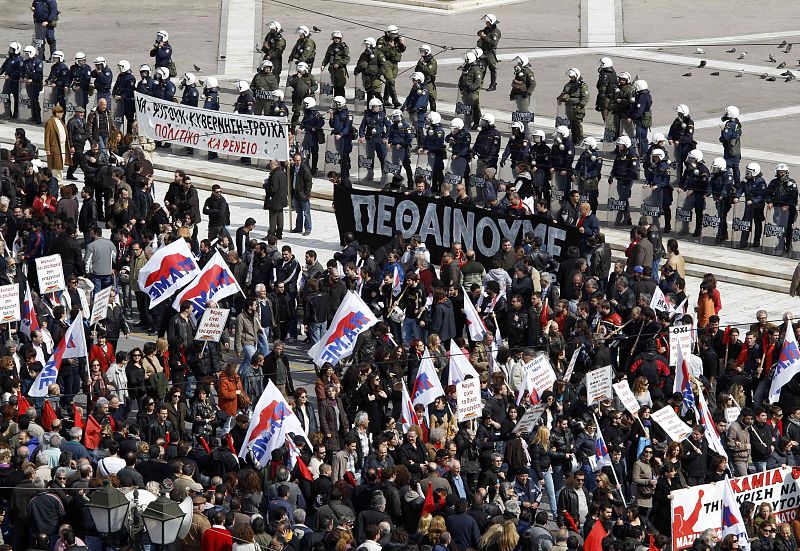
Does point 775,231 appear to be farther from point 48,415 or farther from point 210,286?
point 48,415

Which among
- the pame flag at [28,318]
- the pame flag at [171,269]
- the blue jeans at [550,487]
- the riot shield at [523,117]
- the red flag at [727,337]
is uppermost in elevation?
the riot shield at [523,117]

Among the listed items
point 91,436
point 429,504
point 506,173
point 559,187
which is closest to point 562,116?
point 506,173

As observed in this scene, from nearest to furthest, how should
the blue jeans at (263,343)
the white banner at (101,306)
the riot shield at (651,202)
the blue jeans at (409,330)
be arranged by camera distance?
the white banner at (101,306), the blue jeans at (263,343), the blue jeans at (409,330), the riot shield at (651,202)

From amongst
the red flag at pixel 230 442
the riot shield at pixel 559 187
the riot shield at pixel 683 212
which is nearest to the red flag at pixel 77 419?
the red flag at pixel 230 442

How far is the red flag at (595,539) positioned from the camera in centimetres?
1941

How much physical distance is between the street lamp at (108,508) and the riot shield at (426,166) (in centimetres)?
1692

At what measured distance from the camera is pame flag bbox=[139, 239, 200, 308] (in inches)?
1030

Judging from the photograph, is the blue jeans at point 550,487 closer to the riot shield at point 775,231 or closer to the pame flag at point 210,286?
the pame flag at point 210,286

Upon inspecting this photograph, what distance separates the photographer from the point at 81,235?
105ft

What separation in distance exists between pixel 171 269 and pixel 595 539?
29.4 feet

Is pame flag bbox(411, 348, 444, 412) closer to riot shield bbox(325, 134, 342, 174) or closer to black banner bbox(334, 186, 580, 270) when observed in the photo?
black banner bbox(334, 186, 580, 270)

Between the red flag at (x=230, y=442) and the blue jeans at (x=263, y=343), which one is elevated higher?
the blue jeans at (x=263, y=343)

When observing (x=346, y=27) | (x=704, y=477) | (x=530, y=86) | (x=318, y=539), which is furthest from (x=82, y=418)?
(x=346, y=27)

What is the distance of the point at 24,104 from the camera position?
41.7m
